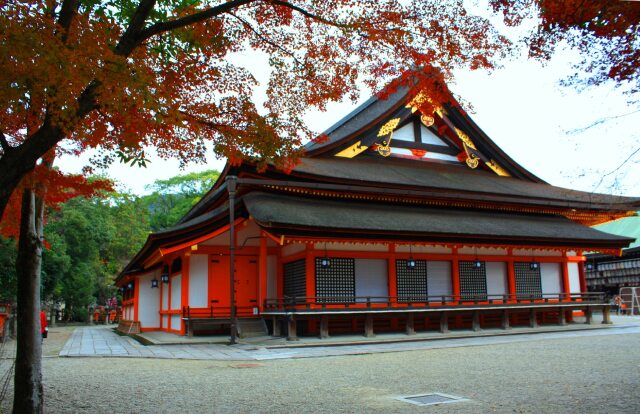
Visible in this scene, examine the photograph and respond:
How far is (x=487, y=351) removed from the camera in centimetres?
1286

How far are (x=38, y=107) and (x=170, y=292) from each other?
54.5 feet

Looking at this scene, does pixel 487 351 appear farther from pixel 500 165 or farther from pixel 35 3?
pixel 500 165

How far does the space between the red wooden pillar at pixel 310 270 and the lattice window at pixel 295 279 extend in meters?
0.41

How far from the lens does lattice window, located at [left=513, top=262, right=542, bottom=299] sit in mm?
20875

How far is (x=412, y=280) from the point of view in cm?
1884

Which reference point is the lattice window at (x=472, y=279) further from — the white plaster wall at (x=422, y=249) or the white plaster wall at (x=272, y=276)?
the white plaster wall at (x=272, y=276)

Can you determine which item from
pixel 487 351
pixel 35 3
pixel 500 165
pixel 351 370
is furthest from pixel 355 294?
pixel 35 3

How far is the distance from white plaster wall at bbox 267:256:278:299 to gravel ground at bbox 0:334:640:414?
727 cm

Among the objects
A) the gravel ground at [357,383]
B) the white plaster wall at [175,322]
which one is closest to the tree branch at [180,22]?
the gravel ground at [357,383]

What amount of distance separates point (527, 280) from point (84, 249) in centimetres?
3054

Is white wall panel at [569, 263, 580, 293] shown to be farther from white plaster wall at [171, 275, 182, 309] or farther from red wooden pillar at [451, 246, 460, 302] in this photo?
white plaster wall at [171, 275, 182, 309]

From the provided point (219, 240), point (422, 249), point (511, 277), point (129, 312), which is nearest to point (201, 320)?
point (219, 240)

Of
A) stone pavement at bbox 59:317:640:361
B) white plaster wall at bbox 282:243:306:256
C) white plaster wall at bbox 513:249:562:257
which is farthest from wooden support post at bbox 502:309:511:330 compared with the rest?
white plaster wall at bbox 282:243:306:256

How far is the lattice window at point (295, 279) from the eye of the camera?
1733 cm
